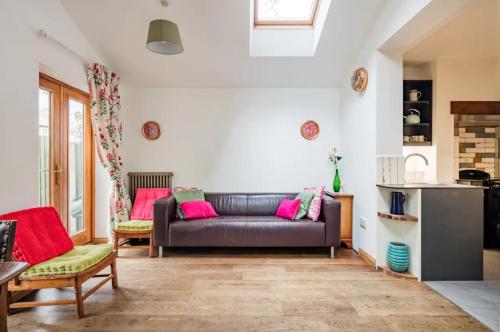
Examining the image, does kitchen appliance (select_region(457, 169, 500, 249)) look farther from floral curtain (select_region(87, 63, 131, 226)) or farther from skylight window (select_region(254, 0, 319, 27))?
floral curtain (select_region(87, 63, 131, 226))

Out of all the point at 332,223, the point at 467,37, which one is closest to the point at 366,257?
the point at 332,223

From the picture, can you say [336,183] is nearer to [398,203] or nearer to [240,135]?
[398,203]

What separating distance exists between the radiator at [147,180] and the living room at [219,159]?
0.02m

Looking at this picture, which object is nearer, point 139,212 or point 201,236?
point 201,236

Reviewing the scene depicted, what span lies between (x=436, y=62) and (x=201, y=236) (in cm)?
402

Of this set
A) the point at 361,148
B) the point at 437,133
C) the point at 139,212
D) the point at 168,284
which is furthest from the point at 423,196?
the point at 139,212

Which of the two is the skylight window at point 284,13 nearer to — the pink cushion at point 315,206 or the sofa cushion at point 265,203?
the pink cushion at point 315,206

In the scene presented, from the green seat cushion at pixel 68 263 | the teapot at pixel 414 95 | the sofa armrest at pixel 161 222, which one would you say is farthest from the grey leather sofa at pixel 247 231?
the teapot at pixel 414 95

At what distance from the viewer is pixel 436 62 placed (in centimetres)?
394

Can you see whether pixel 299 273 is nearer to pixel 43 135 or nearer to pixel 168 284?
pixel 168 284

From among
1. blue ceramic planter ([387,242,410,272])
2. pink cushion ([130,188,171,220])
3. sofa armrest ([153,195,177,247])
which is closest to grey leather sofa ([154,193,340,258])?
sofa armrest ([153,195,177,247])

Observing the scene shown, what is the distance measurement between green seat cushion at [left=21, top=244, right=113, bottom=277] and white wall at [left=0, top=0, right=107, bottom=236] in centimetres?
59

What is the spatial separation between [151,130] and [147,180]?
30.5 inches

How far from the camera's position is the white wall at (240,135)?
436cm
